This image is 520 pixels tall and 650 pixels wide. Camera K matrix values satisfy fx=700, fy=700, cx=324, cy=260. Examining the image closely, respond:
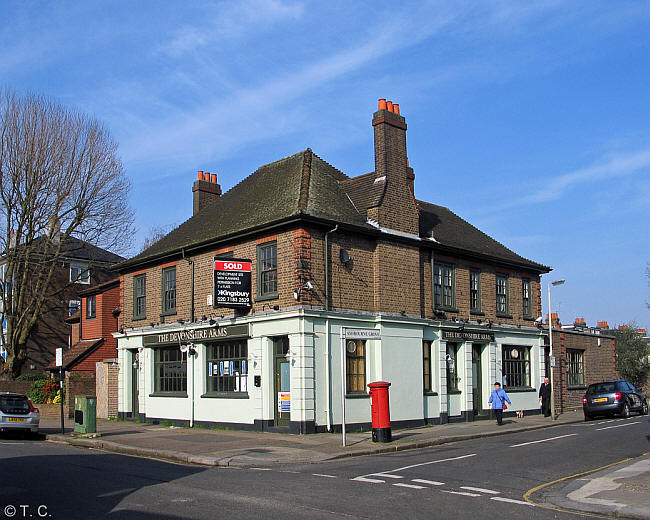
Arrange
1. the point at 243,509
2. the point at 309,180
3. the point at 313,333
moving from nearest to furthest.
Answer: the point at 243,509 < the point at 313,333 < the point at 309,180

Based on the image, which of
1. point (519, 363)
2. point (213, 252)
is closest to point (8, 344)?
point (213, 252)

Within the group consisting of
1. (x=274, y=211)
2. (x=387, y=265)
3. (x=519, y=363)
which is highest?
(x=274, y=211)

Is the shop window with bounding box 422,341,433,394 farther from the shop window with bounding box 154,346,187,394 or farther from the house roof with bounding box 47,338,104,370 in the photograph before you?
the house roof with bounding box 47,338,104,370

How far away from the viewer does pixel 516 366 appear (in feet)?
96.8

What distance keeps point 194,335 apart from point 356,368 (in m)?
6.15

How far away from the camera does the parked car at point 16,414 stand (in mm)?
21766

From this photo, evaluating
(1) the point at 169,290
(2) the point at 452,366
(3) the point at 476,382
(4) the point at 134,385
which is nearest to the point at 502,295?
(3) the point at 476,382

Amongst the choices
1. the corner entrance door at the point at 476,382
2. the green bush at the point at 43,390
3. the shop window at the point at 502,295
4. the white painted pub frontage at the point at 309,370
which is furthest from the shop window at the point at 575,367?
the green bush at the point at 43,390

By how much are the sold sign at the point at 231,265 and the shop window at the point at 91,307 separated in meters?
15.0

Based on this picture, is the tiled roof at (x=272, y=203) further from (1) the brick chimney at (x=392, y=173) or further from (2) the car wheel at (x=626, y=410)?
(2) the car wheel at (x=626, y=410)

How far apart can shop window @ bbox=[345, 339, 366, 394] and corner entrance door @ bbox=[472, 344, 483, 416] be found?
6.58 metres

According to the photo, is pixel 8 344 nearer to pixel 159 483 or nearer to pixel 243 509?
pixel 159 483

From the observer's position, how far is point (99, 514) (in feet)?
29.8

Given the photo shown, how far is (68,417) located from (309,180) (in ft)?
50.6
